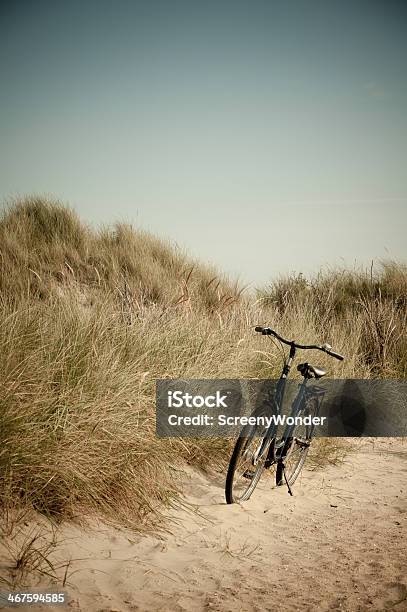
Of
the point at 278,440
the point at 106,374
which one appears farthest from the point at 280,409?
the point at 106,374

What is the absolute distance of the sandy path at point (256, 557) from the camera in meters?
2.98

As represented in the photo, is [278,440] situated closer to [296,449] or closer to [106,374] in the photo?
[296,449]

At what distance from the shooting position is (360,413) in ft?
24.9

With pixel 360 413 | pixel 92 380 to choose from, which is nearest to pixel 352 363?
pixel 360 413

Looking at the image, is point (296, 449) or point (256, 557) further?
point (296, 449)

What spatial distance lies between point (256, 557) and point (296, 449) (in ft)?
5.74

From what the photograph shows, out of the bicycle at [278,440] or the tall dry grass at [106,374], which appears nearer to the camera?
the tall dry grass at [106,374]

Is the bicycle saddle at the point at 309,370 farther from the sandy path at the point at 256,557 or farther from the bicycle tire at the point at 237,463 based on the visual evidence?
the sandy path at the point at 256,557

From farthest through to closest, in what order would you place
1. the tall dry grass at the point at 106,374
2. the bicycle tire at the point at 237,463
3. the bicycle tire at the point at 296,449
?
1. the bicycle tire at the point at 296,449
2. the bicycle tire at the point at 237,463
3. the tall dry grass at the point at 106,374

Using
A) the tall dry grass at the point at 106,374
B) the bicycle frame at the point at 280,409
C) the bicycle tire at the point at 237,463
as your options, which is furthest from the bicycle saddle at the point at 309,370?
the tall dry grass at the point at 106,374

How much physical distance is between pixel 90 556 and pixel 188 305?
15.6ft

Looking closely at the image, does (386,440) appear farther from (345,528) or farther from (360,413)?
(345,528)

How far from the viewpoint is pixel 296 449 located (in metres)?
5.20

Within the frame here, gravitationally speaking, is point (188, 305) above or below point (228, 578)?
above
